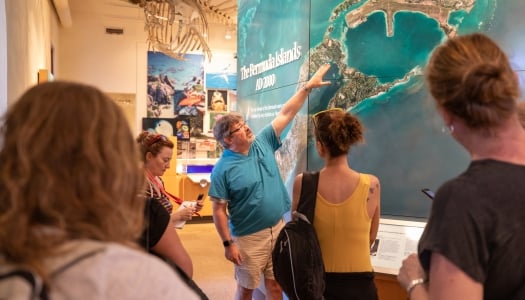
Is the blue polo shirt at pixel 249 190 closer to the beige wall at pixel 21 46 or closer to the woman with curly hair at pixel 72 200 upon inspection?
the beige wall at pixel 21 46

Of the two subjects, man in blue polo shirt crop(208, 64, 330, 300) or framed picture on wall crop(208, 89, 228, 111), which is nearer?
man in blue polo shirt crop(208, 64, 330, 300)

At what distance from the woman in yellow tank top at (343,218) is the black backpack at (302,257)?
0.16 ft

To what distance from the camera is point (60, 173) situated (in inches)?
33.5

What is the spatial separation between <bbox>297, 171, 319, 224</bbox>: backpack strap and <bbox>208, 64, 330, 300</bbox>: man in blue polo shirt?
40.5 inches

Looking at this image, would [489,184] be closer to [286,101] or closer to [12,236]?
[12,236]

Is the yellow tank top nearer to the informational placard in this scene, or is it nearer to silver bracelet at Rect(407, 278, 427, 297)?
the informational placard

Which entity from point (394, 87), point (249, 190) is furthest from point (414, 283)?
point (249, 190)

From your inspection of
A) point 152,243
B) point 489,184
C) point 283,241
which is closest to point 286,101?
point 283,241

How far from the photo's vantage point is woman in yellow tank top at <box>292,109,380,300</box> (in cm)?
229

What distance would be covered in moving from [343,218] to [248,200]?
116 centimetres

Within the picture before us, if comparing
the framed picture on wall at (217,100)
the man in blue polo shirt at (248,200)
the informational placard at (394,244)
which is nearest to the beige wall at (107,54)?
the framed picture on wall at (217,100)

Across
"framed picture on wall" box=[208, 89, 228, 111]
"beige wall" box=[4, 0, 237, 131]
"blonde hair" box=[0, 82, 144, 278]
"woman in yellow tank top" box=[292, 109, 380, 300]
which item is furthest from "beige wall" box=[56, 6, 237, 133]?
"blonde hair" box=[0, 82, 144, 278]

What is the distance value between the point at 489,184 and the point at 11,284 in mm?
998

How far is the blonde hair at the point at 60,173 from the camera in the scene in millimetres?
819
